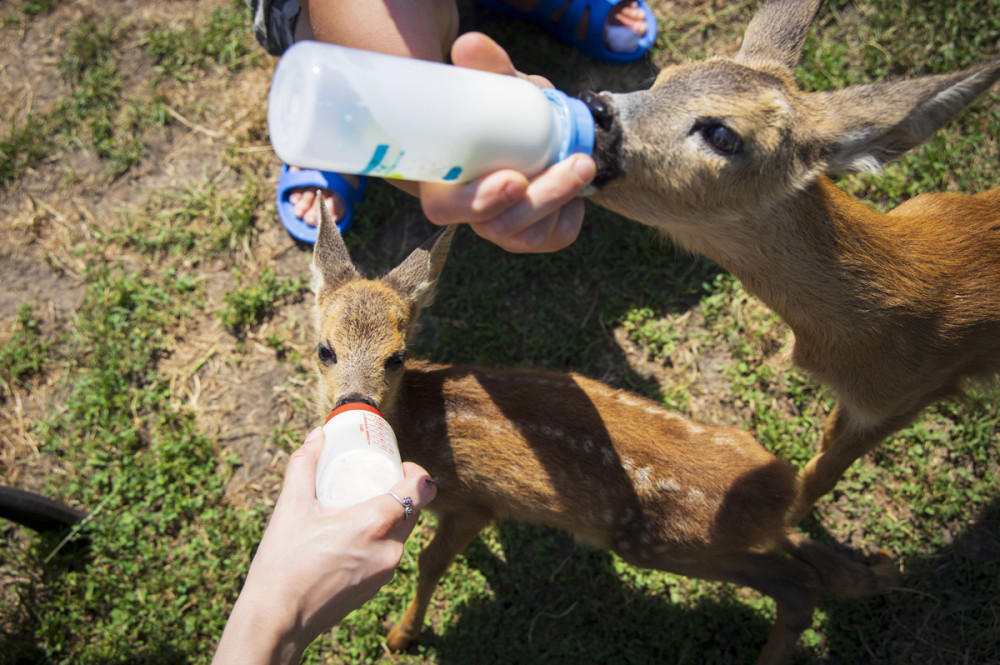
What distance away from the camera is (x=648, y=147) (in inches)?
91.5

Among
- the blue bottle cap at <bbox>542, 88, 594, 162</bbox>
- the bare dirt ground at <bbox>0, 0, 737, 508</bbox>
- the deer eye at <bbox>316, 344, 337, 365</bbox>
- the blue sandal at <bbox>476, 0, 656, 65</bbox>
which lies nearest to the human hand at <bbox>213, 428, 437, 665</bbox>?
the deer eye at <bbox>316, 344, 337, 365</bbox>

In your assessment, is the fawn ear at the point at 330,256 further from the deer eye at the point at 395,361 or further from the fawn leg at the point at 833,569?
the fawn leg at the point at 833,569

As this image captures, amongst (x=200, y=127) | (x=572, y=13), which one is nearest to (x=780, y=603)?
(x=572, y=13)

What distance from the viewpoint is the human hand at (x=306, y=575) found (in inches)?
74.7

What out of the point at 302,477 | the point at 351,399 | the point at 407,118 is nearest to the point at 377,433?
the point at 302,477

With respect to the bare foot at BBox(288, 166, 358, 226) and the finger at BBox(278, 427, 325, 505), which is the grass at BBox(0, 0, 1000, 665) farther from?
the finger at BBox(278, 427, 325, 505)

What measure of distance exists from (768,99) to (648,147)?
0.45m

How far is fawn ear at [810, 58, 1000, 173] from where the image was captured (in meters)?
2.01

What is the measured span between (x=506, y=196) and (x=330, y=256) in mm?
1505

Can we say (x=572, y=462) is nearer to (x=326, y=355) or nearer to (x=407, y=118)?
(x=326, y=355)

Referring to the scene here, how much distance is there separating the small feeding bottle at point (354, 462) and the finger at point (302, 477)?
39 mm

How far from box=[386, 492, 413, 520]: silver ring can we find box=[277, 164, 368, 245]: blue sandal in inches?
104

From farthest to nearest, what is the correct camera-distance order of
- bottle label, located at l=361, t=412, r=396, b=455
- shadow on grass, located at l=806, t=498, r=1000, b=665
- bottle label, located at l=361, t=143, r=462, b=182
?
shadow on grass, located at l=806, t=498, r=1000, b=665 < bottle label, located at l=361, t=412, r=396, b=455 < bottle label, located at l=361, t=143, r=462, b=182

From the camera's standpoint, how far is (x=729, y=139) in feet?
7.48
